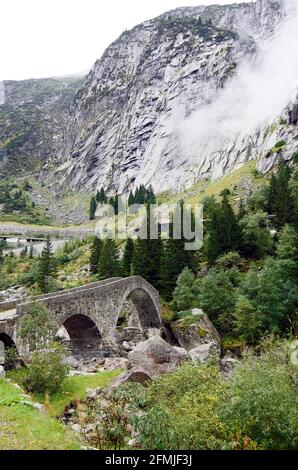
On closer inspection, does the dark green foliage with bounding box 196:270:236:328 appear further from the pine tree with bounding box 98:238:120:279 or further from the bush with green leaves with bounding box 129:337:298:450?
the bush with green leaves with bounding box 129:337:298:450

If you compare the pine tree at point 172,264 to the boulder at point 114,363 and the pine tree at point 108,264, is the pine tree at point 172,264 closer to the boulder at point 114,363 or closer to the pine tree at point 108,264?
the pine tree at point 108,264

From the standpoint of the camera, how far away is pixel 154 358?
32.2 meters

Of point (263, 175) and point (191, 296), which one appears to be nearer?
point (191, 296)

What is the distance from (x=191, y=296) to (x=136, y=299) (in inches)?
303

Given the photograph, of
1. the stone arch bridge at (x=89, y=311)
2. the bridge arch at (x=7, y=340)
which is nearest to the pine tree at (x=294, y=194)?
the stone arch bridge at (x=89, y=311)

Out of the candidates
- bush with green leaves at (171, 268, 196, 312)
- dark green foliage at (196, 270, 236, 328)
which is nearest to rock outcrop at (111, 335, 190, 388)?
dark green foliage at (196, 270, 236, 328)

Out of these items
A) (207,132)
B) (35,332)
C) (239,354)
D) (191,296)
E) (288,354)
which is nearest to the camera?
(288,354)

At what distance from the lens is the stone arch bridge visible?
32375 millimetres

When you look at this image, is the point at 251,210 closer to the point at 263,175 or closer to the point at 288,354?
the point at 263,175

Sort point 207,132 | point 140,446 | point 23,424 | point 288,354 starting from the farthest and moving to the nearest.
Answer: point 207,132
point 288,354
point 140,446
point 23,424

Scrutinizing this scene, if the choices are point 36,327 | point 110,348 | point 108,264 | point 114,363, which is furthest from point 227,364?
point 108,264

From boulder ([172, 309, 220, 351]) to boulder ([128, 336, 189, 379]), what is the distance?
18121 mm
